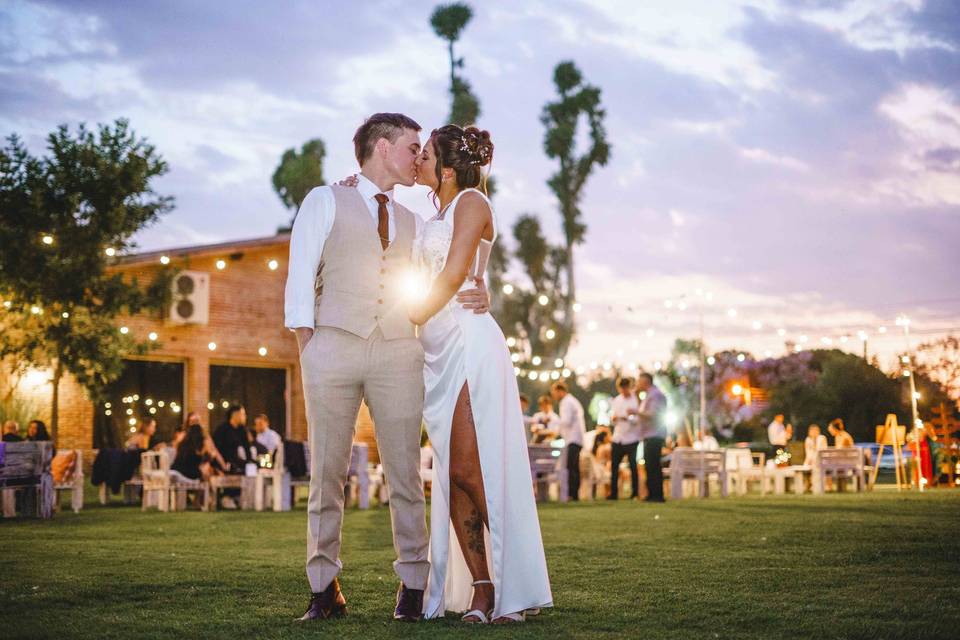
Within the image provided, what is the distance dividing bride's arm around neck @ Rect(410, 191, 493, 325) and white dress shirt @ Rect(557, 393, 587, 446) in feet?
42.9

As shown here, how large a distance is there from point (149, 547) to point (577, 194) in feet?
94.2

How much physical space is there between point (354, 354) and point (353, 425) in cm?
31

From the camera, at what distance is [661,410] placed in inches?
648

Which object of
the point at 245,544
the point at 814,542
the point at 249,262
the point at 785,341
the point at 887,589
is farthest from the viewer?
the point at 785,341

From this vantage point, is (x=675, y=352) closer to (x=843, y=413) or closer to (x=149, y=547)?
(x=843, y=413)

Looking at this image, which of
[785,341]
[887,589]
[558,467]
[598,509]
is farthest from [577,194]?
[887,589]

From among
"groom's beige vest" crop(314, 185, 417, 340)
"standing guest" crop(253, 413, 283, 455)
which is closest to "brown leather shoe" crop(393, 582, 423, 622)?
"groom's beige vest" crop(314, 185, 417, 340)

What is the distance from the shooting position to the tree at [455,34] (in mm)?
31406

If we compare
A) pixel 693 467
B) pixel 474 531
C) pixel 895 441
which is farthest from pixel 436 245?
pixel 895 441

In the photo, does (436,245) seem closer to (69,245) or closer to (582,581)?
(582,581)

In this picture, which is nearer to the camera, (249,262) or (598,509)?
(598,509)

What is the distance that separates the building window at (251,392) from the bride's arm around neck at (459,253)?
21.4m

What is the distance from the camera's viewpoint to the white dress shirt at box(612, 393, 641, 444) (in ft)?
54.6

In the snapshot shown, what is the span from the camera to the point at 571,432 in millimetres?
17734
